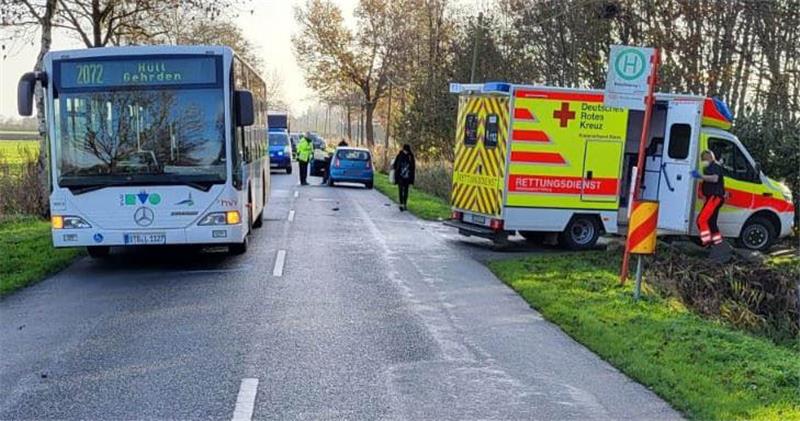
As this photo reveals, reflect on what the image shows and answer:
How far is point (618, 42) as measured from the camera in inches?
909

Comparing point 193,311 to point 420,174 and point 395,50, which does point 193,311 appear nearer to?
point 420,174

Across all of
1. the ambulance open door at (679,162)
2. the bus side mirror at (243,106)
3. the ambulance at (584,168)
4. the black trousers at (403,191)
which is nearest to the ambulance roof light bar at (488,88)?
the ambulance at (584,168)

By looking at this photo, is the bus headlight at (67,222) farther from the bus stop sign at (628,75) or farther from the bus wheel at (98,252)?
the bus stop sign at (628,75)

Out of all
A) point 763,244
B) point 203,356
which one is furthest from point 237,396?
point 763,244

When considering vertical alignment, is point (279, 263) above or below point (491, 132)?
below

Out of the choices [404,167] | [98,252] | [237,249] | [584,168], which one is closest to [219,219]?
[237,249]

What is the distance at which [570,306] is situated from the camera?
9.88m

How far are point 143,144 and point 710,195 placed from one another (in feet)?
32.2

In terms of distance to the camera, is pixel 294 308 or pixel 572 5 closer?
pixel 294 308

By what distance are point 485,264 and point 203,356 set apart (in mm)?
7095

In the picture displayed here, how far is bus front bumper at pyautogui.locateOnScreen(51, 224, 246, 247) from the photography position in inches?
454

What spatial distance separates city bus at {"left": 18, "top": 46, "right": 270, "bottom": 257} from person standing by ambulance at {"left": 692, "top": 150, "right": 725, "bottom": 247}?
27.0ft

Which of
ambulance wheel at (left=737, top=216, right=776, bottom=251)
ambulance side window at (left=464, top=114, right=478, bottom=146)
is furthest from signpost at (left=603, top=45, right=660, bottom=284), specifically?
ambulance wheel at (left=737, top=216, right=776, bottom=251)

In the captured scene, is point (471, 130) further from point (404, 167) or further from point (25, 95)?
point (25, 95)
